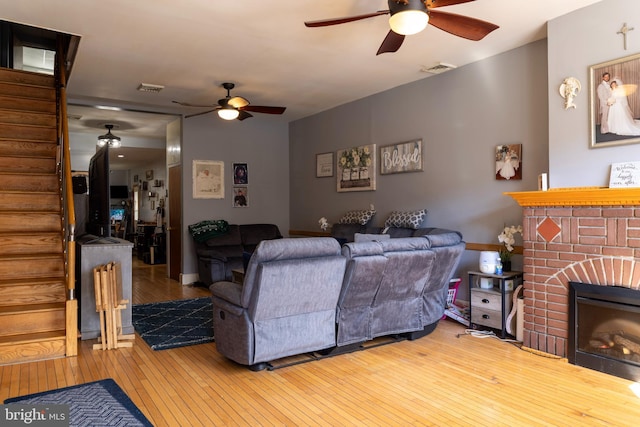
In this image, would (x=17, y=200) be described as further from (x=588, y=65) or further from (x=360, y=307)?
(x=588, y=65)

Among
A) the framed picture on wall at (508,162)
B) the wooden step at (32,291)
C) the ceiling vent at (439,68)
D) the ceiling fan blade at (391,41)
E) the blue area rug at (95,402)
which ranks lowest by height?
the blue area rug at (95,402)

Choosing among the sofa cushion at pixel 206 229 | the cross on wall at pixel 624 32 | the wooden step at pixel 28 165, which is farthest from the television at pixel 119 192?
the cross on wall at pixel 624 32

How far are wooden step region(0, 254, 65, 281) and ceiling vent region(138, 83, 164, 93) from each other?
2566 mm

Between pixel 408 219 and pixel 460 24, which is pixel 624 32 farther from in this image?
pixel 408 219

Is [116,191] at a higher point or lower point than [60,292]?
higher

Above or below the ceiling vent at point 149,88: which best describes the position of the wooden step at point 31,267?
below

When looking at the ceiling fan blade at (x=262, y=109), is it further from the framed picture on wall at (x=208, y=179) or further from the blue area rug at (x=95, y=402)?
the blue area rug at (x=95, y=402)

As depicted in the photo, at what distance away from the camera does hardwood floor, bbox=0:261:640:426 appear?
258cm

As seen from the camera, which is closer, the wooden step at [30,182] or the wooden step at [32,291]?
the wooden step at [32,291]

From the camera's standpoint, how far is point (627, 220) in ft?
10.6

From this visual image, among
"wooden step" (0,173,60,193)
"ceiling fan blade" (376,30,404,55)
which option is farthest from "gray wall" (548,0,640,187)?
"wooden step" (0,173,60,193)

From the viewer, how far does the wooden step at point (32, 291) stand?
3816 millimetres

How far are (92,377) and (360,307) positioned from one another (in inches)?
82.8

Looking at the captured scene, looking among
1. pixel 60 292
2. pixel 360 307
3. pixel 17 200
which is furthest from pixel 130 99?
pixel 360 307
